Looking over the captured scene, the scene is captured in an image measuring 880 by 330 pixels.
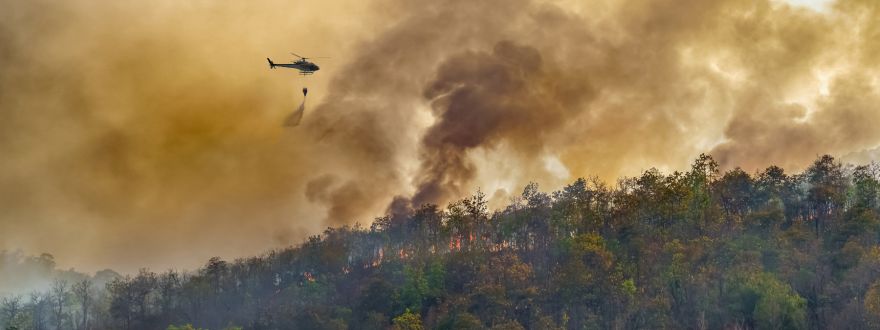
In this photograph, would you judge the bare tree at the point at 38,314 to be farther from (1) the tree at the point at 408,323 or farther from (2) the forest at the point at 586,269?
(1) the tree at the point at 408,323

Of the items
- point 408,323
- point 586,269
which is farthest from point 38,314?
point 586,269

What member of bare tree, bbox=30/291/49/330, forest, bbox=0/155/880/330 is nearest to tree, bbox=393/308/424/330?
forest, bbox=0/155/880/330

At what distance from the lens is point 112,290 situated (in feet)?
563

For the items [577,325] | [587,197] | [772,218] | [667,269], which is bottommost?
[577,325]

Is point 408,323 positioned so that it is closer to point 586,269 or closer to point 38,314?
point 586,269

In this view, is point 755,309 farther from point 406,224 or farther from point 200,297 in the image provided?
point 200,297

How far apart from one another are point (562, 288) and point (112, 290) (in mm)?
115014

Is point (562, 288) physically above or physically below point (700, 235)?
below

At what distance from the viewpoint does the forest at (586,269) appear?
102m

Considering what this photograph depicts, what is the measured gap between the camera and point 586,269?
117188 mm

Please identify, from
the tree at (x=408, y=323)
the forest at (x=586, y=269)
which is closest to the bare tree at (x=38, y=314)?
the forest at (x=586, y=269)

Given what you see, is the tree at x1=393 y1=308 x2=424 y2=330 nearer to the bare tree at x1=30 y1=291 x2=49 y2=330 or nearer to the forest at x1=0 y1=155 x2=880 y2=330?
the forest at x1=0 y1=155 x2=880 y2=330

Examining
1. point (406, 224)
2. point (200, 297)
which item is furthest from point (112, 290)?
point (406, 224)

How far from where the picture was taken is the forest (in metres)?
102
